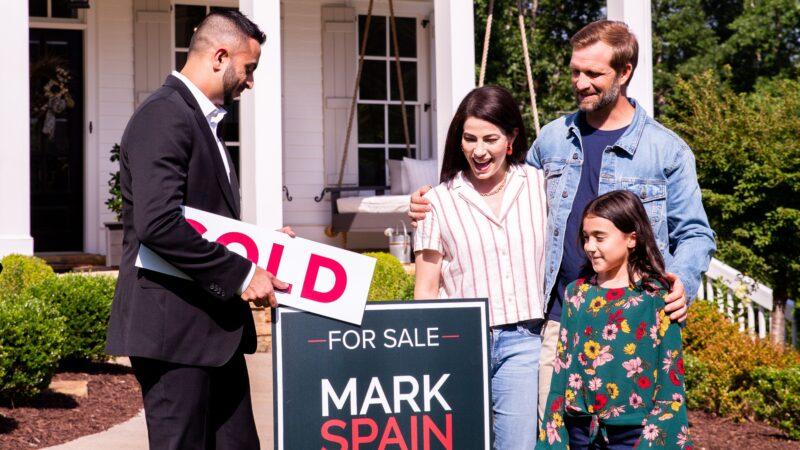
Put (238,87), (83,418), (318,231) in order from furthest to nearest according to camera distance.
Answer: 1. (318,231)
2. (83,418)
3. (238,87)

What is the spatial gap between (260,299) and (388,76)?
974 cm

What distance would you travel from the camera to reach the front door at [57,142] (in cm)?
1116

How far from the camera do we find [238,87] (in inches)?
123

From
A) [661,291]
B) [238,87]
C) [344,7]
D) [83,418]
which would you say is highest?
[344,7]

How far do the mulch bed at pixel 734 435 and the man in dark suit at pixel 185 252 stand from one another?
381cm

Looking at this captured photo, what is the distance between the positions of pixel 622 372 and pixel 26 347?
13.6 feet

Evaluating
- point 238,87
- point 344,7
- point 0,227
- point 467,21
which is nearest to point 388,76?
point 344,7

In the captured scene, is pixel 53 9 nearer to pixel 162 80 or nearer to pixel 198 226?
pixel 162 80

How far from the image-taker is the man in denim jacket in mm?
3162

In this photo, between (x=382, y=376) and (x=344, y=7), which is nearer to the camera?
(x=382, y=376)

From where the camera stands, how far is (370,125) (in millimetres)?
12445

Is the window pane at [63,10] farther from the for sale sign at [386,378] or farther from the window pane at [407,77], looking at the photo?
the for sale sign at [386,378]

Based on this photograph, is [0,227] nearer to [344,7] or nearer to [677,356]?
[344,7]

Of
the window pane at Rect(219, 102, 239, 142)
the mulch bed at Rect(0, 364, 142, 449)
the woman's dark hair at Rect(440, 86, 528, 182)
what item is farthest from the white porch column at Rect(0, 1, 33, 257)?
the woman's dark hair at Rect(440, 86, 528, 182)
